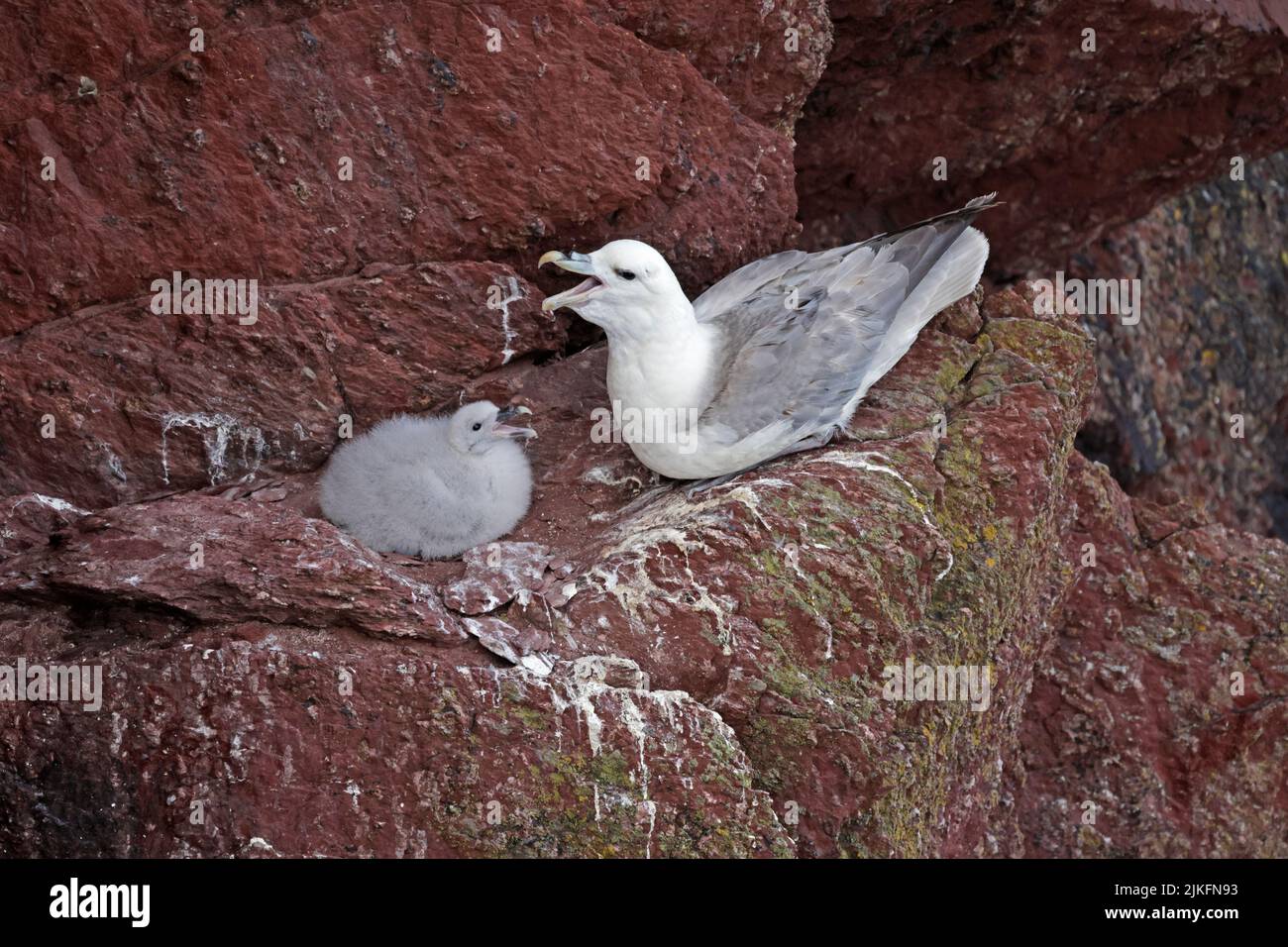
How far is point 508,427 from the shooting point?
206 inches

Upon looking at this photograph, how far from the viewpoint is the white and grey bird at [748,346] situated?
196 inches

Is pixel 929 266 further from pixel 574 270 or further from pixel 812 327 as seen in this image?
pixel 574 270

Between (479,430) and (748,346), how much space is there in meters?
1.03

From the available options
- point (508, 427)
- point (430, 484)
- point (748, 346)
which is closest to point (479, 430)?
point (508, 427)

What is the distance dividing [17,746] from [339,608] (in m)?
1.03

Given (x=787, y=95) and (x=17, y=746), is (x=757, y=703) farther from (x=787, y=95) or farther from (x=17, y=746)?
(x=787, y=95)

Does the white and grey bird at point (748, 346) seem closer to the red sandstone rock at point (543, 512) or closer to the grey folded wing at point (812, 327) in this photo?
the grey folded wing at point (812, 327)

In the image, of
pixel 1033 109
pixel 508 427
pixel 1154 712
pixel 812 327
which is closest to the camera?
pixel 812 327

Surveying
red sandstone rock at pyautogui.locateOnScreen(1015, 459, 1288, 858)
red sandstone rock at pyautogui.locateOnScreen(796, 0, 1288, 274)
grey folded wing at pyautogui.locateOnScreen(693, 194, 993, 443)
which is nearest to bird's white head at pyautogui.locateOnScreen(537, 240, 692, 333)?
grey folded wing at pyautogui.locateOnScreen(693, 194, 993, 443)

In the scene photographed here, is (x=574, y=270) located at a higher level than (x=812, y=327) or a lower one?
higher

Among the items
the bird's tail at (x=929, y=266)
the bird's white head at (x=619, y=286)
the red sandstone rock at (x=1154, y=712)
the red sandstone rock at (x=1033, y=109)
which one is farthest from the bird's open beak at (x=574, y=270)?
the red sandstone rock at (x=1154, y=712)

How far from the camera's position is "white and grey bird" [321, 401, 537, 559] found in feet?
16.4

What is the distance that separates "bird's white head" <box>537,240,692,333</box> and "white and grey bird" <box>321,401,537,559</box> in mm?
509

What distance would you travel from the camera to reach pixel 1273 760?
6051 millimetres
